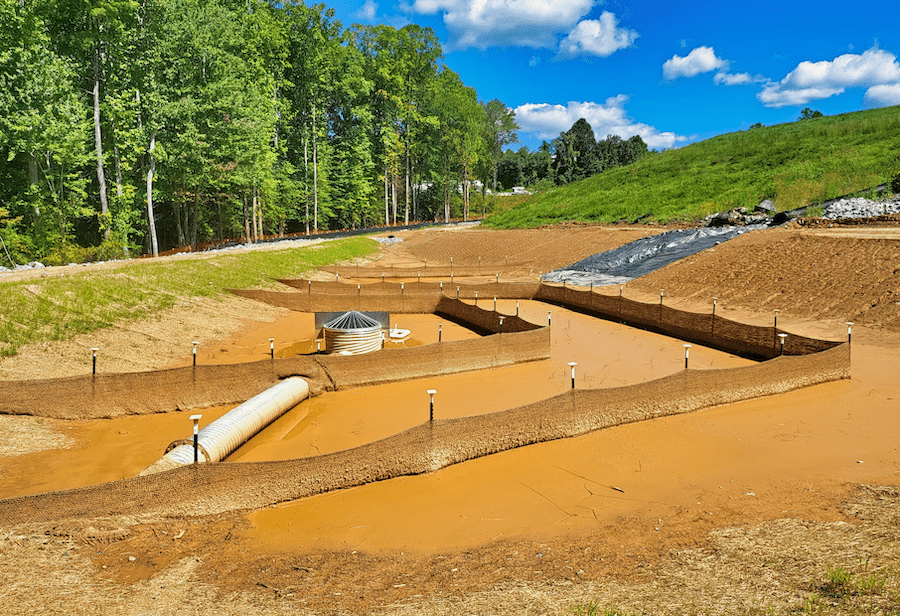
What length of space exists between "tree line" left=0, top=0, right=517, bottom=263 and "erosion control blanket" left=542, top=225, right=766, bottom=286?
2028 cm

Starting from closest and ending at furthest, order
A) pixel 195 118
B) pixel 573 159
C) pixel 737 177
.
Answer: pixel 195 118 → pixel 737 177 → pixel 573 159

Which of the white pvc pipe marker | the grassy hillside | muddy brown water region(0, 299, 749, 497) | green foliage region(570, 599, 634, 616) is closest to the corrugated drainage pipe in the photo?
the white pvc pipe marker

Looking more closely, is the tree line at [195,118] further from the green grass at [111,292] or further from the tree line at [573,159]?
the tree line at [573,159]

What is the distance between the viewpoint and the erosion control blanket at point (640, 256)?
24.1 meters

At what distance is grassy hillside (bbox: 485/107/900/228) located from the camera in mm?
30547

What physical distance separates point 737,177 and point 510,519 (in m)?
40.0

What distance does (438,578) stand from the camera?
4.46 m

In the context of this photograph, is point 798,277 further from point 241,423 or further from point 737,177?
point 737,177

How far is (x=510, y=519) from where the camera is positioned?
566cm

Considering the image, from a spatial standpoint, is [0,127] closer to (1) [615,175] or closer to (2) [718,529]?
(2) [718,529]

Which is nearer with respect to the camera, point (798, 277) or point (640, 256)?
point (798, 277)

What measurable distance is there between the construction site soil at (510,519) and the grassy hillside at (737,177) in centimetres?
2200

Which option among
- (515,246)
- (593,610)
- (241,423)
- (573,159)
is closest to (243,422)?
(241,423)

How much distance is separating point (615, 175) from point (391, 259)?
30.6 m
